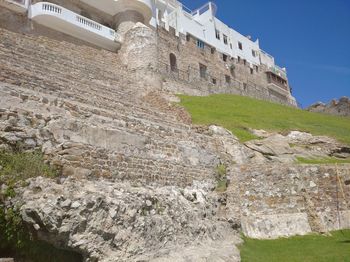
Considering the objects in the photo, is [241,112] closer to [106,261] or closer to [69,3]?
[69,3]

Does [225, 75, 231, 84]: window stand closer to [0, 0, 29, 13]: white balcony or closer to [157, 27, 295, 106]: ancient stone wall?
[157, 27, 295, 106]: ancient stone wall

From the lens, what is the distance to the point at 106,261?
6191 mm

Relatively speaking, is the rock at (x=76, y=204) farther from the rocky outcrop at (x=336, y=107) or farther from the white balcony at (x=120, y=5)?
the rocky outcrop at (x=336, y=107)

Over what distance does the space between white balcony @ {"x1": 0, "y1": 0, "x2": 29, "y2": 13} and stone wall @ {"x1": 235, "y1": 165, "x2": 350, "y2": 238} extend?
17394 millimetres

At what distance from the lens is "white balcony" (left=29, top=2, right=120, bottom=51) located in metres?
22.0

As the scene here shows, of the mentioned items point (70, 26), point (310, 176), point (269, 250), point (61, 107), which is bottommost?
point (269, 250)

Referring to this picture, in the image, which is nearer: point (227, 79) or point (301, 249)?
point (301, 249)

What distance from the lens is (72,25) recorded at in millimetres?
23312

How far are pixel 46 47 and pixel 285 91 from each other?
41.1 m

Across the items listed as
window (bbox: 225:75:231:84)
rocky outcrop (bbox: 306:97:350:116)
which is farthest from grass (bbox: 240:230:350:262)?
window (bbox: 225:75:231:84)

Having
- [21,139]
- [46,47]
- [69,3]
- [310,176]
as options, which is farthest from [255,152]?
[69,3]

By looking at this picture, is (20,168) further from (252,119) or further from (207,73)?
(207,73)

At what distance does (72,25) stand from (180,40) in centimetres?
1488

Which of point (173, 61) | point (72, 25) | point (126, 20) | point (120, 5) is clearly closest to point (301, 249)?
point (72, 25)
